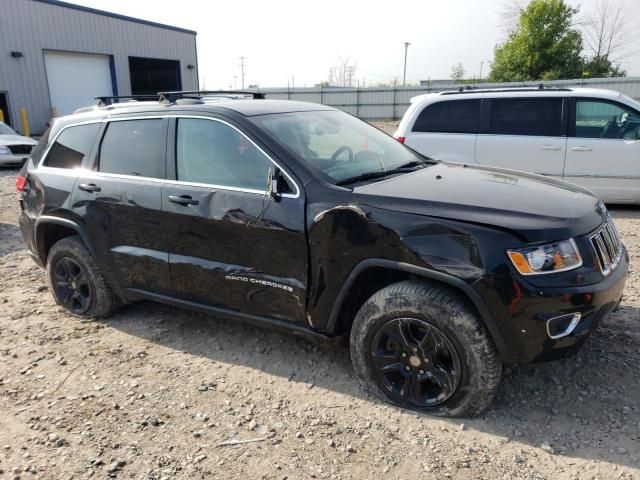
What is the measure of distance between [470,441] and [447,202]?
1281mm

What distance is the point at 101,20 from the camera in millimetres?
22766

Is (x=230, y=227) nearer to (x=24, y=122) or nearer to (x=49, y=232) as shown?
(x=49, y=232)

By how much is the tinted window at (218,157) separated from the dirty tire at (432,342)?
107 centimetres

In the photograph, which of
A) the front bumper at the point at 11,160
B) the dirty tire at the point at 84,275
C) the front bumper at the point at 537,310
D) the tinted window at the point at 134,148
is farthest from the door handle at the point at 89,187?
the front bumper at the point at 11,160

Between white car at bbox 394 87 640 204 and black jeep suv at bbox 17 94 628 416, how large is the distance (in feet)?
12.8

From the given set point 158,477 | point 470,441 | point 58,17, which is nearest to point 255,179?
point 158,477

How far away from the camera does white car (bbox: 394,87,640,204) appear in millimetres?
7035

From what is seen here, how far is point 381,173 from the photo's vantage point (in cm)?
343

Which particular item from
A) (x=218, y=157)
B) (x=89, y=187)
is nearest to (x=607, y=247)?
(x=218, y=157)

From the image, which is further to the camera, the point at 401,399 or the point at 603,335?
the point at 603,335

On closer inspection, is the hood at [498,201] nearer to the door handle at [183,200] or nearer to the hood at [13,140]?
the door handle at [183,200]

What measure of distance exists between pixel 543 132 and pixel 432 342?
5559mm

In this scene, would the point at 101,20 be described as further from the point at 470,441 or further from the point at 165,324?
the point at 470,441

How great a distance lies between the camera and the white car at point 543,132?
277 inches
